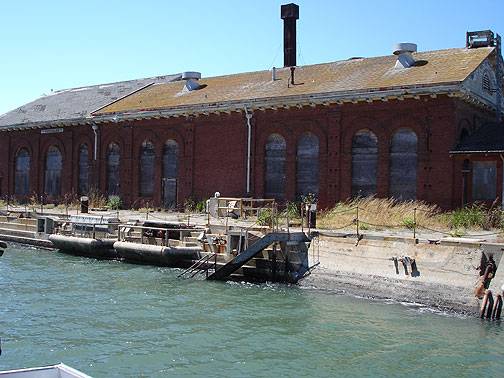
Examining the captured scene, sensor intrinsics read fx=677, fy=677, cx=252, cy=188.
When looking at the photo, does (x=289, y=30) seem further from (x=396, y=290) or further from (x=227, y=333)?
(x=227, y=333)

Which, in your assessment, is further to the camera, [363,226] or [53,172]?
[53,172]

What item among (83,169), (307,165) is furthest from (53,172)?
(307,165)

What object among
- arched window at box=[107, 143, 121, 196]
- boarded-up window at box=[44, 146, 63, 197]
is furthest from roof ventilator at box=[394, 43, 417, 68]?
boarded-up window at box=[44, 146, 63, 197]

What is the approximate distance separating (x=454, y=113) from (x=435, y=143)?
1295 mm

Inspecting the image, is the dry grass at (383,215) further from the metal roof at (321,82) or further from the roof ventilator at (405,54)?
the roof ventilator at (405,54)

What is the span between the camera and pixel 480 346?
43.4 ft

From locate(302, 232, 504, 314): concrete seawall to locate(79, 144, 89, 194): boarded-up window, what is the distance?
67.2ft

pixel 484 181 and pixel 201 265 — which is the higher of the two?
pixel 484 181

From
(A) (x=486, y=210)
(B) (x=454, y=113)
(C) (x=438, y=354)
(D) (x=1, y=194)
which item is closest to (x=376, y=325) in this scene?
(C) (x=438, y=354)

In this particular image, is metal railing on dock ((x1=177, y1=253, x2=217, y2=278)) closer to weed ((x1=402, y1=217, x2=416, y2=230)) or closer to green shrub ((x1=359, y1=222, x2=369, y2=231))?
green shrub ((x1=359, y1=222, x2=369, y2=231))

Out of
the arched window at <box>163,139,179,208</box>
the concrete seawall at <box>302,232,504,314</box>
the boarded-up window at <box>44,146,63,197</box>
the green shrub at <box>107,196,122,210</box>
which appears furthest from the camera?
the boarded-up window at <box>44,146,63,197</box>

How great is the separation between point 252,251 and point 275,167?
31.3 ft

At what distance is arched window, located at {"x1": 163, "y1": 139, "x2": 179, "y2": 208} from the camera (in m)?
33.7

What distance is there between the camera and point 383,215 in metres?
24.1
